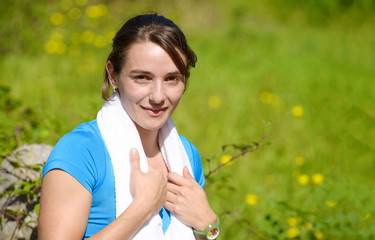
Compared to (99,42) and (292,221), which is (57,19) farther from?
(292,221)

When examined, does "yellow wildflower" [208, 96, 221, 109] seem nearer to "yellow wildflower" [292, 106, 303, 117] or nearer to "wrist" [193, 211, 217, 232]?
"yellow wildflower" [292, 106, 303, 117]

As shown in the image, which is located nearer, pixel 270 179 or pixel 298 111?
pixel 270 179

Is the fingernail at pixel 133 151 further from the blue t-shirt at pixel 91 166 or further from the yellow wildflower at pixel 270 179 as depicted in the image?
the yellow wildflower at pixel 270 179

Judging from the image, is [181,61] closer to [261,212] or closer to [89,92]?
[261,212]

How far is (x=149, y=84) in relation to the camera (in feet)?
4.94

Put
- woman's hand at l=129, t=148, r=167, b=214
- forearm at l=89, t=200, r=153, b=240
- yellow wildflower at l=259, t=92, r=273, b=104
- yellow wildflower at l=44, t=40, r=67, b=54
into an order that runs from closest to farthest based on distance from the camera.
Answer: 1. forearm at l=89, t=200, r=153, b=240
2. woman's hand at l=129, t=148, r=167, b=214
3. yellow wildflower at l=259, t=92, r=273, b=104
4. yellow wildflower at l=44, t=40, r=67, b=54

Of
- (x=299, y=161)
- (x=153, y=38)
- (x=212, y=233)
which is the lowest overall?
(x=299, y=161)

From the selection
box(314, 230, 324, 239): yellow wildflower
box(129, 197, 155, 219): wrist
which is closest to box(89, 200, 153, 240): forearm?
box(129, 197, 155, 219): wrist

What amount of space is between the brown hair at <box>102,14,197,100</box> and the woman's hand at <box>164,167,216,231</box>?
443 millimetres

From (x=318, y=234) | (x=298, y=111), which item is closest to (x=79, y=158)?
(x=318, y=234)

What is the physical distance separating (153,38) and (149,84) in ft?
0.56

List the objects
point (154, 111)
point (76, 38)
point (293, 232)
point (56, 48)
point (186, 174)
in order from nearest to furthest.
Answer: point (154, 111), point (186, 174), point (293, 232), point (56, 48), point (76, 38)

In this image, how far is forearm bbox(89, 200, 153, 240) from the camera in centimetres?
128

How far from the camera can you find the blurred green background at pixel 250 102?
2.48 metres
